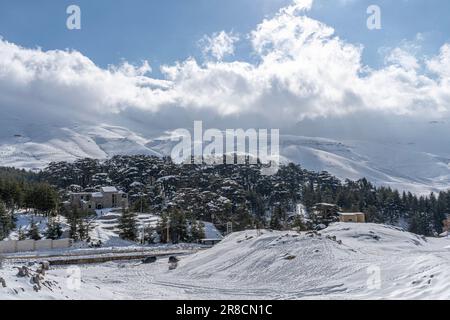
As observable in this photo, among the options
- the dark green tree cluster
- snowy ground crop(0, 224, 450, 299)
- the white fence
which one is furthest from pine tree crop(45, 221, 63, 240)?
the dark green tree cluster

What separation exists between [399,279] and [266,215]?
2497 inches

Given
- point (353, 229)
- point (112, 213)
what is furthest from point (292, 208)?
point (353, 229)

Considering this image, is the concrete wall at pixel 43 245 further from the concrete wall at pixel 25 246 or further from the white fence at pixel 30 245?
the concrete wall at pixel 25 246

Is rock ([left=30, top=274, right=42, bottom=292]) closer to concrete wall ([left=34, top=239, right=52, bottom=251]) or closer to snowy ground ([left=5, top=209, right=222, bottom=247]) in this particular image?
concrete wall ([left=34, top=239, right=52, bottom=251])

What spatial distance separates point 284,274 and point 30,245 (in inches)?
1065

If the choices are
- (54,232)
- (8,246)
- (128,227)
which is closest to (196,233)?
(128,227)

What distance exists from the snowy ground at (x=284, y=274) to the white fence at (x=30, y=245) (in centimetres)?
1116

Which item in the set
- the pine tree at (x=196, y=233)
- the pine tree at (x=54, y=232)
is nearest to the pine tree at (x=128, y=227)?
the pine tree at (x=196, y=233)

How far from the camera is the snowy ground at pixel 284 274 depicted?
14000 mm

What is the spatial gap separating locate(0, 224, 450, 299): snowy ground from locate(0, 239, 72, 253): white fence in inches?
440

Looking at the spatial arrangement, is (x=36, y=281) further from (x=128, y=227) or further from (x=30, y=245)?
(x=128, y=227)

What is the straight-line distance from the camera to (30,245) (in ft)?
127

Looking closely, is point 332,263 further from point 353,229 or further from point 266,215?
point 266,215
